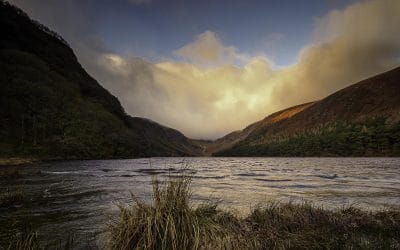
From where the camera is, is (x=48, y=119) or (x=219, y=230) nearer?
(x=219, y=230)

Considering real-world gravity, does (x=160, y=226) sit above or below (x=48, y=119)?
below

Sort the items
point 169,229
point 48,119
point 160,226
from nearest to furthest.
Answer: point 169,229 < point 160,226 < point 48,119

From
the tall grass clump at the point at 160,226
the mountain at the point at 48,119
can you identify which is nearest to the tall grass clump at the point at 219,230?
the tall grass clump at the point at 160,226

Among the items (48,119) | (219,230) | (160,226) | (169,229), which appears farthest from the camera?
(48,119)

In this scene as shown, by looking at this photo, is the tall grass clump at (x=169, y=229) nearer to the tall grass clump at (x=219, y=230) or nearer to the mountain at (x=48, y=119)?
the tall grass clump at (x=219, y=230)

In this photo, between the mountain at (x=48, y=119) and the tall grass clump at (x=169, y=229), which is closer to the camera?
the tall grass clump at (x=169, y=229)

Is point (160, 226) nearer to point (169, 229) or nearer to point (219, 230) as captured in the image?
point (169, 229)

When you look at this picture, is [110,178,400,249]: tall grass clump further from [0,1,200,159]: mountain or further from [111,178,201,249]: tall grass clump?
[0,1,200,159]: mountain

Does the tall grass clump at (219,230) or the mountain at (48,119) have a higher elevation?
the mountain at (48,119)

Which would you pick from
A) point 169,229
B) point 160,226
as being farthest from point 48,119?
point 169,229

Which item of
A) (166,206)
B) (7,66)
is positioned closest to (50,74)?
(7,66)

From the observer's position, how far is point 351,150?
193 m

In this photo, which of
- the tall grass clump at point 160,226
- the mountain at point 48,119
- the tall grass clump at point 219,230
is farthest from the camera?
the mountain at point 48,119

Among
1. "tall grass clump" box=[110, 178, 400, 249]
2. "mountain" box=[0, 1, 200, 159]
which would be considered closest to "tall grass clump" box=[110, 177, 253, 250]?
"tall grass clump" box=[110, 178, 400, 249]
